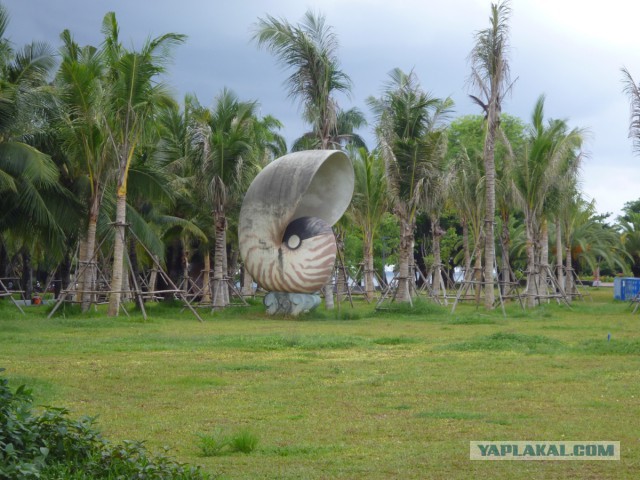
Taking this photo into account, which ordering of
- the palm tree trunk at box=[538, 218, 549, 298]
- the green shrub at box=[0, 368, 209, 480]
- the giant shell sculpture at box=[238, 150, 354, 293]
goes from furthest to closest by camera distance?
the palm tree trunk at box=[538, 218, 549, 298], the giant shell sculpture at box=[238, 150, 354, 293], the green shrub at box=[0, 368, 209, 480]

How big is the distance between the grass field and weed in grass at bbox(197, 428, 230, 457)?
2.4 inches

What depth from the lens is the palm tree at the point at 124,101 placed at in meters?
22.6

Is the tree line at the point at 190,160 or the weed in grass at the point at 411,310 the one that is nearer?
the tree line at the point at 190,160

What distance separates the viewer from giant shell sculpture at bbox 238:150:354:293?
81.9ft

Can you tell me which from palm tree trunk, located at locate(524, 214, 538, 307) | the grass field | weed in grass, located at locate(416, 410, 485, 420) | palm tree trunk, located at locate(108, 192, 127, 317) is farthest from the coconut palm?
weed in grass, located at locate(416, 410, 485, 420)

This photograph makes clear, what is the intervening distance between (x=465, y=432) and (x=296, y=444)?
67.6 inches

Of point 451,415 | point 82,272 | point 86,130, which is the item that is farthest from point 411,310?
point 451,415

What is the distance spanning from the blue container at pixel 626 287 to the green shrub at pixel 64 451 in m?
38.2

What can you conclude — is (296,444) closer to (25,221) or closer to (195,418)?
(195,418)

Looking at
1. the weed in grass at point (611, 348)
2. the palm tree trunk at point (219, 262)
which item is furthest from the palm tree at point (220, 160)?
the weed in grass at point (611, 348)

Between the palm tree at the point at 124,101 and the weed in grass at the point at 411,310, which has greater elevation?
the palm tree at the point at 124,101

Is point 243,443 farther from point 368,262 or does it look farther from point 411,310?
point 368,262

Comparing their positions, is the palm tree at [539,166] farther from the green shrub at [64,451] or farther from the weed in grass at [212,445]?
the green shrub at [64,451]

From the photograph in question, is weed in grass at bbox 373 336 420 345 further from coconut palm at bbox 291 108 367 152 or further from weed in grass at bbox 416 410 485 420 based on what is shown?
coconut palm at bbox 291 108 367 152
